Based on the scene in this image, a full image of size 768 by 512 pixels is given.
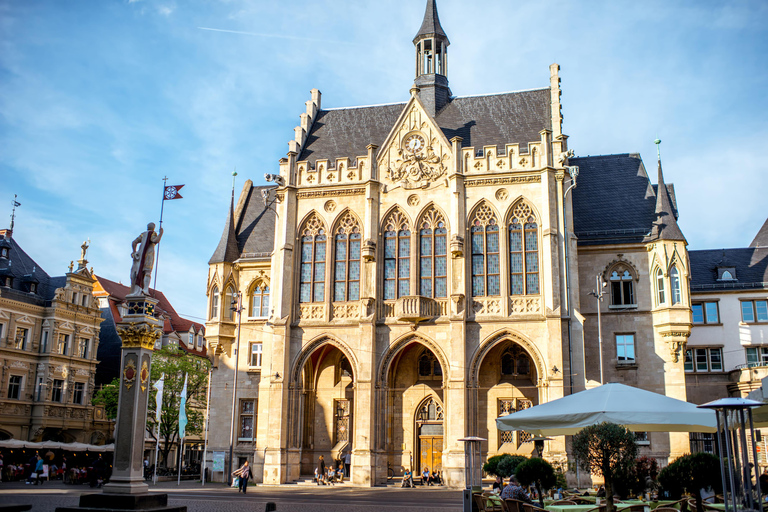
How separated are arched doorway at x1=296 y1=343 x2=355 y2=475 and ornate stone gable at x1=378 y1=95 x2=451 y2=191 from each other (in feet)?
31.7

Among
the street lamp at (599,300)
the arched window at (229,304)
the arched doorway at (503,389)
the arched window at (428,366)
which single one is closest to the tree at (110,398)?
the arched window at (229,304)

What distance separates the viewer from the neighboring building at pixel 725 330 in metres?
39.7

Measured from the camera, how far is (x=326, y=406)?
39719mm

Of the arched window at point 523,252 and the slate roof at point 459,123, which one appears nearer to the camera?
the arched window at point 523,252

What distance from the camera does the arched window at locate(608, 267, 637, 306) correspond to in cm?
3725

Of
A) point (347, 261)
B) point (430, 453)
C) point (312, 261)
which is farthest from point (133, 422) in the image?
point (430, 453)

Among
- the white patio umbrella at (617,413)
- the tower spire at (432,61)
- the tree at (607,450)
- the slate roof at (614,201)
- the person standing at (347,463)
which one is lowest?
the person standing at (347,463)

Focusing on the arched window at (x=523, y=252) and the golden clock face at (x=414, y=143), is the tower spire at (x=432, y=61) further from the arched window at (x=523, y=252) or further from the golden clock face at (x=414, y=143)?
the arched window at (x=523, y=252)

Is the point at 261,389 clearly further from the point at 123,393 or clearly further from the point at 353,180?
the point at 123,393

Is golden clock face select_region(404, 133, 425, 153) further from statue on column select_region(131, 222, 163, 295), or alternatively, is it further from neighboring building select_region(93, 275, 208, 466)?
neighboring building select_region(93, 275, 208, 466)

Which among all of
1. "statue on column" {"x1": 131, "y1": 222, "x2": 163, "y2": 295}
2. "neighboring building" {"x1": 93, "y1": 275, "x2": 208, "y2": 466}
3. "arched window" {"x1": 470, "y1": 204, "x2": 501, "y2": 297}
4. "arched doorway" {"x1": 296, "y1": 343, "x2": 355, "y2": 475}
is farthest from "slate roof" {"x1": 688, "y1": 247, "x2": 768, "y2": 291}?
"neighboring building" {"x1": 93, "y1": 275, "x2": 208, "y2": 466}

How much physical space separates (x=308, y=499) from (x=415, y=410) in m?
12.5

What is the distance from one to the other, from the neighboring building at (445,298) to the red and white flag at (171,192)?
563 inches

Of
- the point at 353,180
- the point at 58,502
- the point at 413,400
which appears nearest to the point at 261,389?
the point at 413,400
